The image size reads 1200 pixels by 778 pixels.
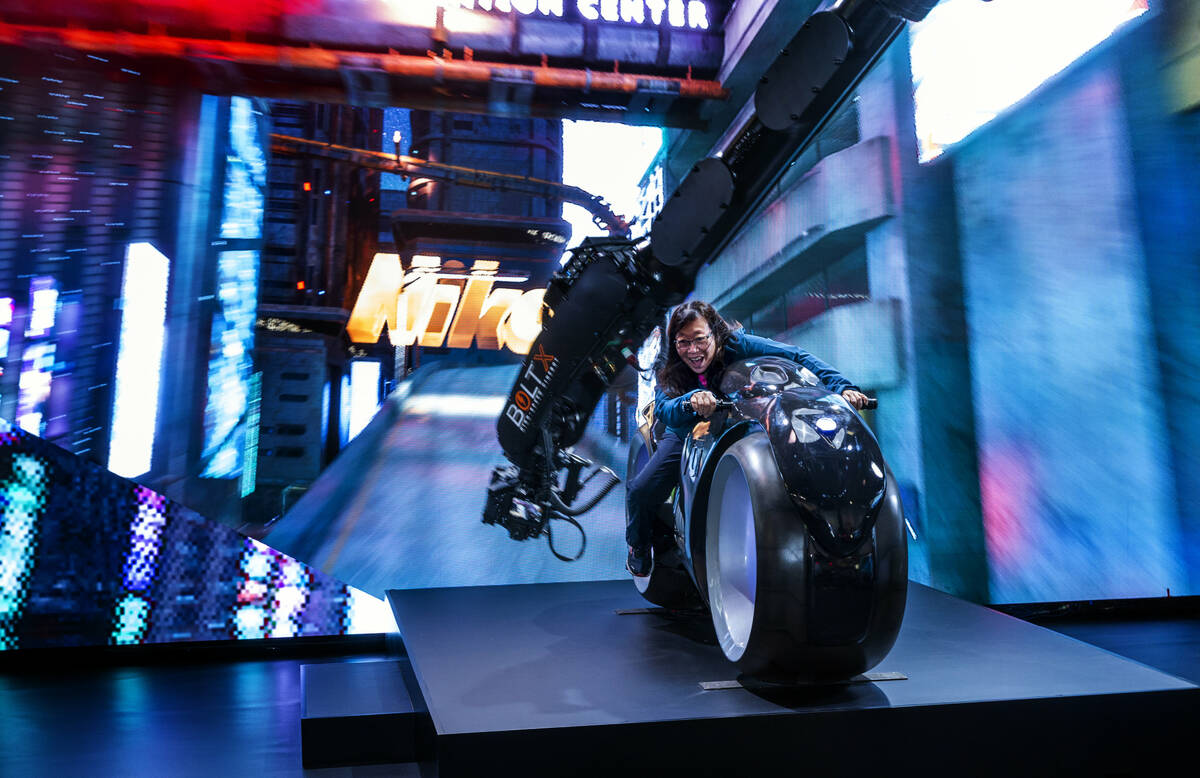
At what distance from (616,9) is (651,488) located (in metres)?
2.77

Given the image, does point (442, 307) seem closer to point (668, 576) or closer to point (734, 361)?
point (668, 576)

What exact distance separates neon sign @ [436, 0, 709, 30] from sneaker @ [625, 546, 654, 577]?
2838 millimetres

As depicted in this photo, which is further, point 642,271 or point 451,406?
point 451,406

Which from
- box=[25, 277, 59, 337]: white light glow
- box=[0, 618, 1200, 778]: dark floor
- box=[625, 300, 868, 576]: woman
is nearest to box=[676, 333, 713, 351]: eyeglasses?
box=[625, 300, 868, 576]: woman

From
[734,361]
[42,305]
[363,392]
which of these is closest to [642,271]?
[734,361]

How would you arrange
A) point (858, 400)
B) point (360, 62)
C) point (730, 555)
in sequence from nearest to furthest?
point (858, 400) < point (730, 555) < point (360, 62)

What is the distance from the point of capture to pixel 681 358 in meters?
2.43

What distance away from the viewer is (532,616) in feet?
9.00

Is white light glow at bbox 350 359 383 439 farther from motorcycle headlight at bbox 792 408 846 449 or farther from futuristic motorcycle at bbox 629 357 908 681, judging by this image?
motorcycle headlight at bbox 792 408 846 449

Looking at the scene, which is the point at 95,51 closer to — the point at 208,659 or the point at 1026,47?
the point at 208,659

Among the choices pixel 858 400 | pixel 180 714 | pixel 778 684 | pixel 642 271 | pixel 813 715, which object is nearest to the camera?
pixel 813 715

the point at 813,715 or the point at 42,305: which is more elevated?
the point at 42,305

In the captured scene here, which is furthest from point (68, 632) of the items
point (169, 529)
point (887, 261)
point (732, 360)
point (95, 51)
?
point (887, 261)

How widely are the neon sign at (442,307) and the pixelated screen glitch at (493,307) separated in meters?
0.02
